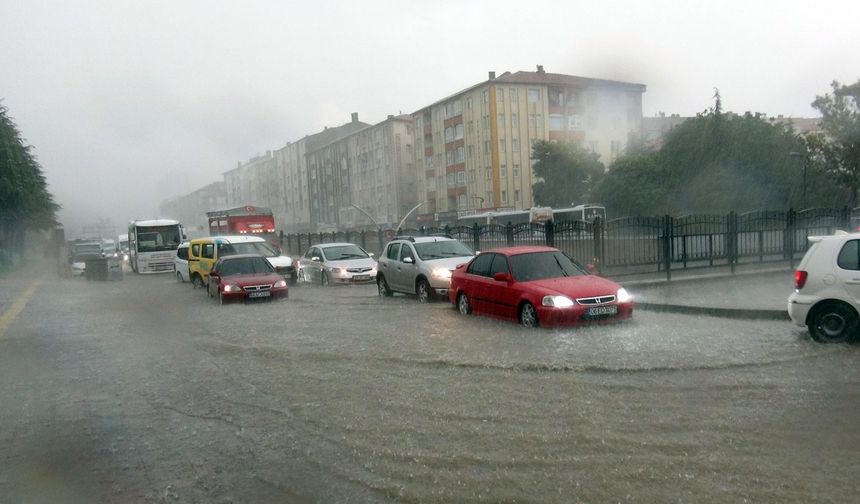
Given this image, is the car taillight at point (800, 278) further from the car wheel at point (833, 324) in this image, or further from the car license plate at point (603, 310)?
the car license plate at point (603, 310)

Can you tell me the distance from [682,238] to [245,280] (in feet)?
38.0

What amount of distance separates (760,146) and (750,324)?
155ft

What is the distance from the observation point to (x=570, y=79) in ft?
241

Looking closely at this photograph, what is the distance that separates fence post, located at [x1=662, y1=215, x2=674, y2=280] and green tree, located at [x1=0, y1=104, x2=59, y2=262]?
3600 cm

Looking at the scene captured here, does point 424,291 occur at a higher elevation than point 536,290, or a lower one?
lower

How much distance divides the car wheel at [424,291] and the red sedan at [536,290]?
9.56 ft

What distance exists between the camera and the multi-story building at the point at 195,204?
405 feet

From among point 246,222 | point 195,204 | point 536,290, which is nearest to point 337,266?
point 536,290

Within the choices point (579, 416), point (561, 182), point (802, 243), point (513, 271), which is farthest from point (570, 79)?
point (579, 416)

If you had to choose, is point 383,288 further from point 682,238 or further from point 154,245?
point 154,245

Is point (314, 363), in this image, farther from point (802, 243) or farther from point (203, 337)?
point (802, 243)

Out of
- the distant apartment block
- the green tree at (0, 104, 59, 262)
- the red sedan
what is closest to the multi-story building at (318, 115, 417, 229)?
the distant apartment block

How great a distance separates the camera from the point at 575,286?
40.0 feet

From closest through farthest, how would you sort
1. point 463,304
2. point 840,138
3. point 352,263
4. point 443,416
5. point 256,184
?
point 443,416, point 463,304, point 352,263, point 840,138, point 256,184
